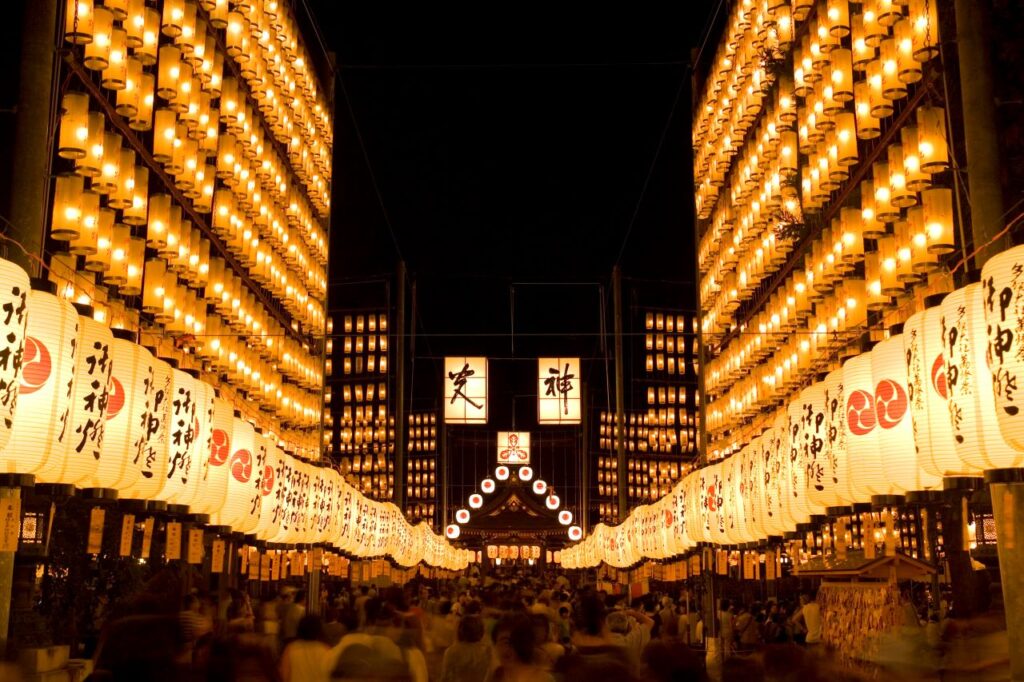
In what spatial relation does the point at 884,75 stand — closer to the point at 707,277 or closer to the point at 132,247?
the point at 132,247

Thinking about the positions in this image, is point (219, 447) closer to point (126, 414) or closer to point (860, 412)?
point (126, 414)

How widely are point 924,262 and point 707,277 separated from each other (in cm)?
1393

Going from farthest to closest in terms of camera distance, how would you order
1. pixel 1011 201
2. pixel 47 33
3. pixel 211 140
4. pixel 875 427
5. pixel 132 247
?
pixel 211 140, pixel 132 247, pixel 47 33, pixel 1011 201, pixel 875 427

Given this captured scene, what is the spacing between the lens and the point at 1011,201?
9.52 meters

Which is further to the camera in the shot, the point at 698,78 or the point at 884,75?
the point at 698,78

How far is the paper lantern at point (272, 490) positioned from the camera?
13224mm

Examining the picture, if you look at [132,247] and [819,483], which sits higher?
[132,247]

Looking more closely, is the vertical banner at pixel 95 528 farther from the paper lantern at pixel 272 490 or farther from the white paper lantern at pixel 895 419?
the white paper lantern at pixel 895 419

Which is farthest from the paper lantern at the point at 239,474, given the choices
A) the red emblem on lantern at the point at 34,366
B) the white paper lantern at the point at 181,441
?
the red emblem on lantern at the point at 34,366

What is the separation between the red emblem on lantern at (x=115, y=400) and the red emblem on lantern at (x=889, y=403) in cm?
608

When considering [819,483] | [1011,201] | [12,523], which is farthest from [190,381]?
[1011,201]

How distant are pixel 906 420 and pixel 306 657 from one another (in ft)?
15.7

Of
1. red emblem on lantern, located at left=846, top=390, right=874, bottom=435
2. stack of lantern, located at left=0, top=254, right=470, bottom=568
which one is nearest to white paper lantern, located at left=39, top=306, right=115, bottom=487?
stack of lantern, located at left=0, top=254, right=470, bottom=568

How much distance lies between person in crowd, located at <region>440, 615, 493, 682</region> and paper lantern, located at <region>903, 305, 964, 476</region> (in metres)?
3.57
